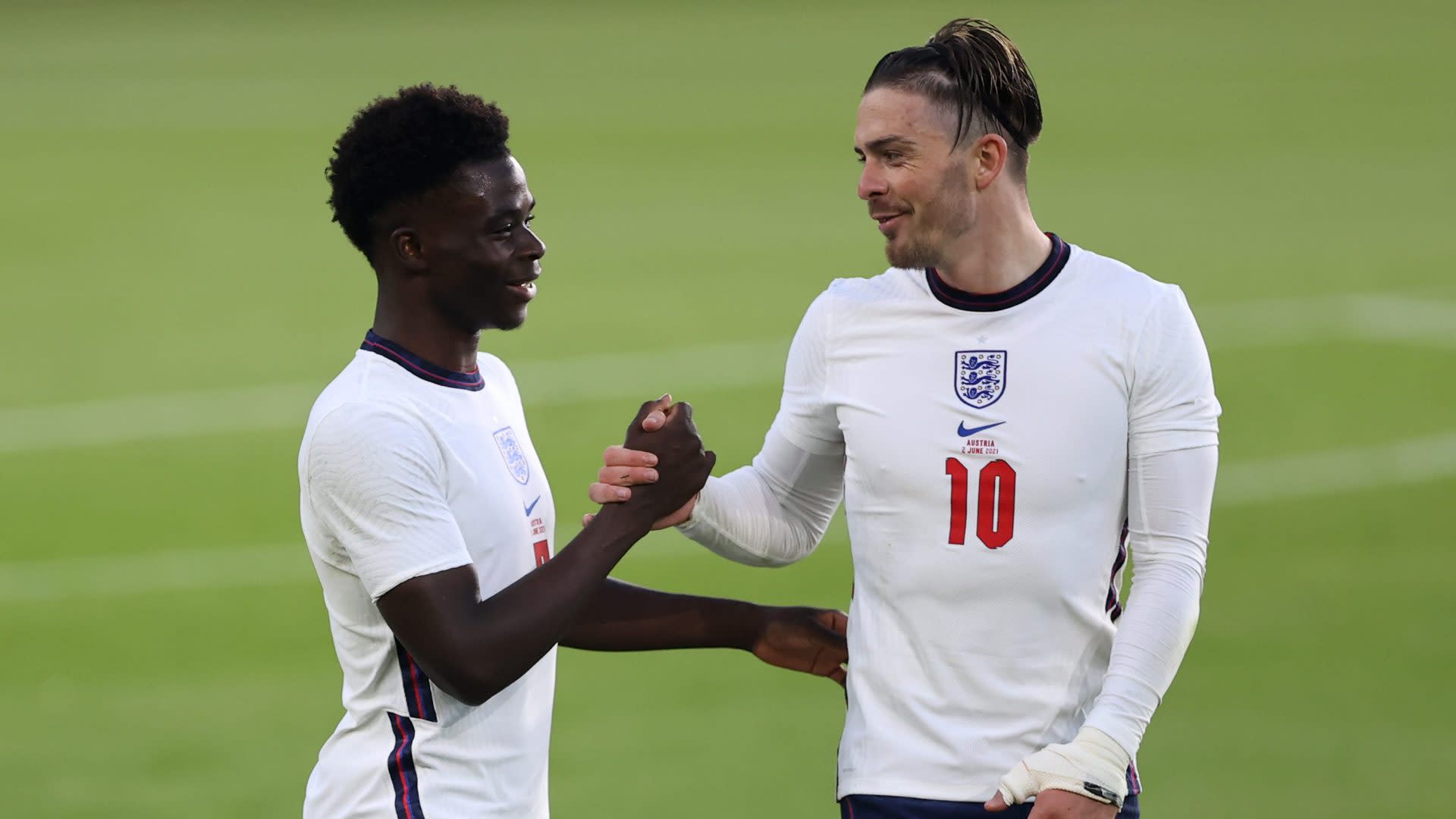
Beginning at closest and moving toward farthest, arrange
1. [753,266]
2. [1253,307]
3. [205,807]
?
[205,807] < [1253,307] < [753,266]

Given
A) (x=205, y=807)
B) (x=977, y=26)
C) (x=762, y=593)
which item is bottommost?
(x=205, y=807)

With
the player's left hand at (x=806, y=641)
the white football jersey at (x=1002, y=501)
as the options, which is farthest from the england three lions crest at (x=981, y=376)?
the player's left hand at (x=806, y=641)

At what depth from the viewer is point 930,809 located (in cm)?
350

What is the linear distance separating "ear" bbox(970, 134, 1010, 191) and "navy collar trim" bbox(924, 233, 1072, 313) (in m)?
0.17

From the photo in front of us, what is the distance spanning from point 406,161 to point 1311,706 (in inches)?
183

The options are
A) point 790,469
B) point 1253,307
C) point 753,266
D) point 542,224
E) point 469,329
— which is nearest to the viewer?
point 469,329

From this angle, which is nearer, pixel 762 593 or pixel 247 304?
pixel 762 593

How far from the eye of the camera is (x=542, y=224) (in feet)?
44.2

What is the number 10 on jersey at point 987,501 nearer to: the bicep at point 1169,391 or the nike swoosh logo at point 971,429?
the nike swoosh logo at point 971,429

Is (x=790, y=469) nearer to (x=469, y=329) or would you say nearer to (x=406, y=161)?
(x=469, y=329)

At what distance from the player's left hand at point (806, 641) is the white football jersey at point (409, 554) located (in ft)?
2.11

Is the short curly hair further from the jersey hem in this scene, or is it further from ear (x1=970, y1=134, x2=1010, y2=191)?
the jersey hem

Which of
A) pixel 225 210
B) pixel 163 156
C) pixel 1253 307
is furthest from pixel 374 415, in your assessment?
pixel 163 156

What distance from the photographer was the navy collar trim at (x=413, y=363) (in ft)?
11.4
